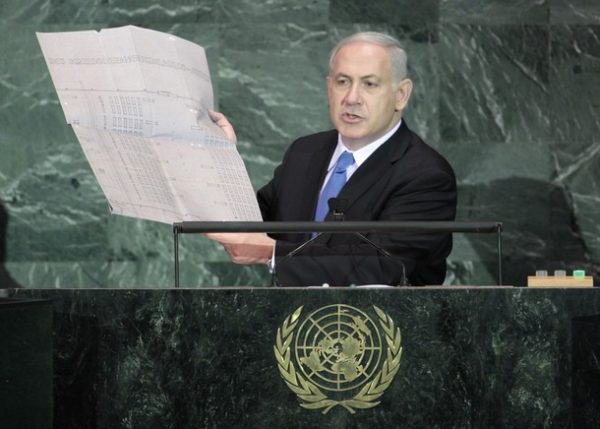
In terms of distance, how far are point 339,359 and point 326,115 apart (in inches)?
128

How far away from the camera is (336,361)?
321 centimetres

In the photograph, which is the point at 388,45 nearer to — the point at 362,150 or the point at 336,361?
the point at 362,150

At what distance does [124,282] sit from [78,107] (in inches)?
104

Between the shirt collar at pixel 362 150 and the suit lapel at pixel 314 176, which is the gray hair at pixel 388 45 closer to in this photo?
the shirt collar at pixel 362 150

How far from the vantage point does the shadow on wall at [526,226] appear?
6.31 meters

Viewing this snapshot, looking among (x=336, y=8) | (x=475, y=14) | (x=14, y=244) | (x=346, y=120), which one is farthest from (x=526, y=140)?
(x=14, y=244)

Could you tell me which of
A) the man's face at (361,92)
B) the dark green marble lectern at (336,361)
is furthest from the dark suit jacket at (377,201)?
the dark green marble lectern at (336,361)

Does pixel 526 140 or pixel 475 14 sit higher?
pixel 475 14

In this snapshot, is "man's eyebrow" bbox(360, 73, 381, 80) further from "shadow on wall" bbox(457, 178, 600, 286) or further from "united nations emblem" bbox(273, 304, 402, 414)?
"shadow on wall" bbox(457, 178, 600, 286)

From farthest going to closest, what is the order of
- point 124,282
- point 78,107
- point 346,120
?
point 124,282
point 346,120
point 78,107

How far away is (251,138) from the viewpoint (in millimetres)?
6336

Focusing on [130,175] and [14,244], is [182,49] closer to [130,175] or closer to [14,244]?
[130,175]

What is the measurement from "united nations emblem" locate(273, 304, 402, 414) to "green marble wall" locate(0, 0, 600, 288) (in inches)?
122

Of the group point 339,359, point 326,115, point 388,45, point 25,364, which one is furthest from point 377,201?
point 326,115
